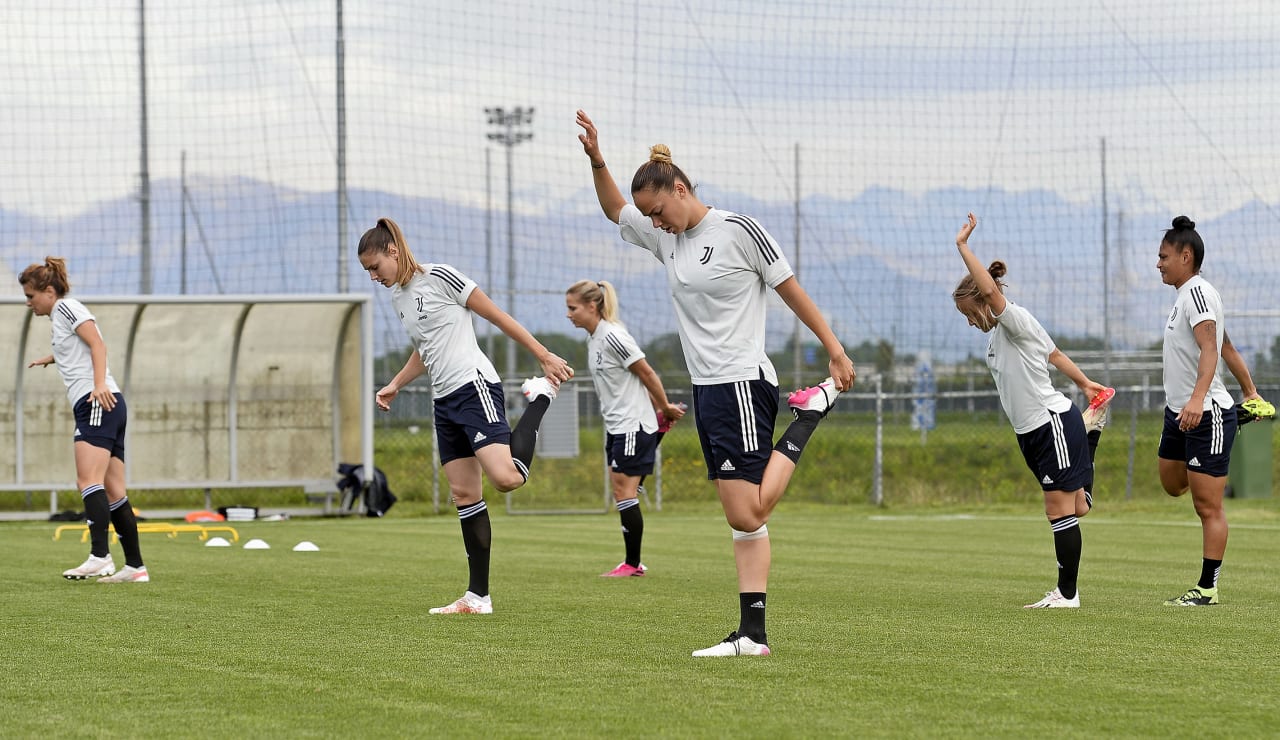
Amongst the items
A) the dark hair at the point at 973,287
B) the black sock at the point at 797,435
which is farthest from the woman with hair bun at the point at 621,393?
the black sock at the point at 797,435

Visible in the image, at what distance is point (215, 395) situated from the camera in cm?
1966

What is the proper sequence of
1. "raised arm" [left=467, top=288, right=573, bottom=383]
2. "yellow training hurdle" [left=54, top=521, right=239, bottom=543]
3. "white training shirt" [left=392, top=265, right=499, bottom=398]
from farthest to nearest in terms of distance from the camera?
"yellow training hurdle" [left=54, top=521, right=239, bottom=543] → "white training shirt" [left=392, top=265, right=499, bottom=398] → "raised arm" [left=467, top=288, right=573, bottom=383]

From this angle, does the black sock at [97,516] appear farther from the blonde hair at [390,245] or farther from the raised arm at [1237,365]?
the raised arm at [1237,365]

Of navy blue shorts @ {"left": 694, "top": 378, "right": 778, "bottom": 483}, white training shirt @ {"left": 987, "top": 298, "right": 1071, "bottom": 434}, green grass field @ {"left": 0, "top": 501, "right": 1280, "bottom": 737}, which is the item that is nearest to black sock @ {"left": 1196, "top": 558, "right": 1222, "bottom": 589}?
green grass field @ {"left": 0, "top": 501, "right": 1280, "bottom": 737}

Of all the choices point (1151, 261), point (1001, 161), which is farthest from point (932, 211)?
point (1151, 261)

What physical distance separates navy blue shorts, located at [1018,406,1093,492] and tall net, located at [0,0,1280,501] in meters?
13.1

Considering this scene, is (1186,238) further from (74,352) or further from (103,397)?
(74,352)

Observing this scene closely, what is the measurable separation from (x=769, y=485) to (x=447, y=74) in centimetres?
1784

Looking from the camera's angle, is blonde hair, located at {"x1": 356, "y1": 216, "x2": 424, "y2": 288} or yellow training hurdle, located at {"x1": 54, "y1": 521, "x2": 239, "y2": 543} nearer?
blonde hair, located at {"x1": 356, "y1": 216, "x2": 424, "y2": 288}

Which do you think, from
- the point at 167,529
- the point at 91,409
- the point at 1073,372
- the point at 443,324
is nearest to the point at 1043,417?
the point at 1073,372

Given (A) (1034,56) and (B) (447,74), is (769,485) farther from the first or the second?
(A) (1034,56)

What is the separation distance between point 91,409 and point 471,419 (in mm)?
3192

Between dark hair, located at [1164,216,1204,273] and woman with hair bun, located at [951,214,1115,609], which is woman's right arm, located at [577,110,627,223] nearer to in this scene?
woman with hair bun, located at [951,214,1115,609]

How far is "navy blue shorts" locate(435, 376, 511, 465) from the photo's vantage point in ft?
25.8
